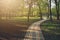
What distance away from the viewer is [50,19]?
9.64 ft

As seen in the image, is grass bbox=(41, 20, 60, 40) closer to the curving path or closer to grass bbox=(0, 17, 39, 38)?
the curving path

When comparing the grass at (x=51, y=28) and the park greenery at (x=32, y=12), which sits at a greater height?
the park greenery at (x=32, y=12)

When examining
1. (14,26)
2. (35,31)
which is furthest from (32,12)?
(14,26)

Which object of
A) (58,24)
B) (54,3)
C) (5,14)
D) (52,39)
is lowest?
(52,39)

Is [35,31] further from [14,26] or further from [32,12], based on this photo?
[14,26]

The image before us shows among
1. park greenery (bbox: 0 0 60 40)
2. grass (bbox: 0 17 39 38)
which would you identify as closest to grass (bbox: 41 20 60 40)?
park greenery (bbox: 0 0 60 40)

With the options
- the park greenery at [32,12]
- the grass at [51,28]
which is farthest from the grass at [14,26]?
the grass at [51,28]

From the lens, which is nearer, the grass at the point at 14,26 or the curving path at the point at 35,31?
the curving path at the point at 35,31

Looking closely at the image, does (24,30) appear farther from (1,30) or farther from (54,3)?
(54,3)

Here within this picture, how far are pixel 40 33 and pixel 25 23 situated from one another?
1.36ft

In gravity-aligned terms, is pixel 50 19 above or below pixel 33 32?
above

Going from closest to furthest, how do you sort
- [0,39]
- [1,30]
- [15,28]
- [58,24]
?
1. [0,39]
2. [58,24]
3. [1,30]
4. [15,28]

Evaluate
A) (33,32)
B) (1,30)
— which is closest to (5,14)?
(1,30)

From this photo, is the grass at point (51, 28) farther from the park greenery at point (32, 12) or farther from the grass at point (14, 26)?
the grass at point (14, 26)
